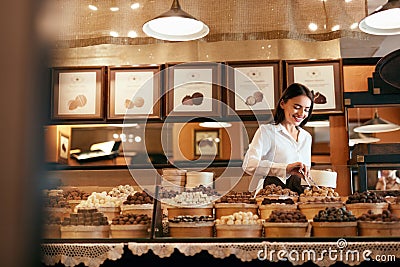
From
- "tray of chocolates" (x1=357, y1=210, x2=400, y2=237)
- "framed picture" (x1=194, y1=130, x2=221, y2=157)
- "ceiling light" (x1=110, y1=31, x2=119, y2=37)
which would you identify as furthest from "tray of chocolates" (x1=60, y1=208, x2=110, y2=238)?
"framed picture" (x1=194, y1=130, x2=221, y2=157)

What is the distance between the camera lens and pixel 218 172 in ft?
9.33

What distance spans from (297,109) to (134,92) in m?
1.18

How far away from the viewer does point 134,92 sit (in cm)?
343

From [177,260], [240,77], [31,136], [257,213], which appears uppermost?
[240,77]

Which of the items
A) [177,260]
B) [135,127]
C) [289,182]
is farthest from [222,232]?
[135,127]

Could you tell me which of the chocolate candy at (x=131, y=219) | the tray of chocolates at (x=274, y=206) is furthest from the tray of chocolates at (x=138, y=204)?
the tray of chocolates at (x=274, y=206)

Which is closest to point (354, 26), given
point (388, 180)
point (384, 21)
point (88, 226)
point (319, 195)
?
point (384, 21)

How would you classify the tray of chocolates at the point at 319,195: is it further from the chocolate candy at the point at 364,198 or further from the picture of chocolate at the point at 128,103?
the picture of chocolate at the point at 128,103

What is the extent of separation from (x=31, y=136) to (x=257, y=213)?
180 cm

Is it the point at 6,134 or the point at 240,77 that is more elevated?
the point at 240,77

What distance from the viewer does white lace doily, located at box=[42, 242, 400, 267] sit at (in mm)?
1593

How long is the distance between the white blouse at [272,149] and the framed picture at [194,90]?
56 centimetres

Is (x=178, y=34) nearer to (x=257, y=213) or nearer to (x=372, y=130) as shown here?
(x=257, y=213)

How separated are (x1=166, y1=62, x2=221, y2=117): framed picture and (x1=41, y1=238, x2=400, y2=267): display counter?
1.75 meters
